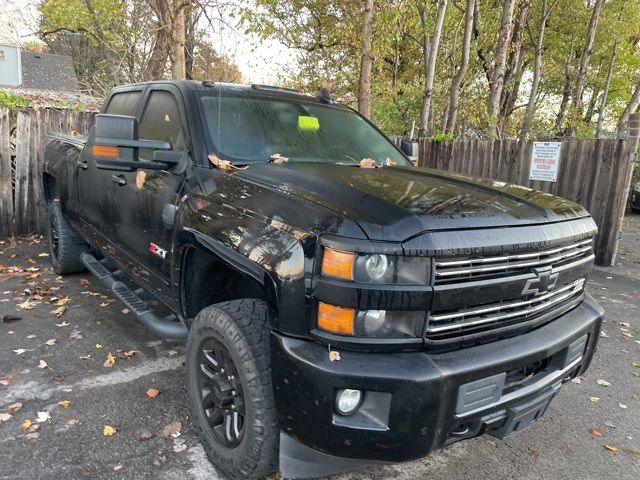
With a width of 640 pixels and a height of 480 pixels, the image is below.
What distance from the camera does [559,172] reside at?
7543 millimetres

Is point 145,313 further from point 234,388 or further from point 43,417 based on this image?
point 234,388

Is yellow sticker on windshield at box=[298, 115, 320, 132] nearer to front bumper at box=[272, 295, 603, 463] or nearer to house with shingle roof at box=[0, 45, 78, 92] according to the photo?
front bumper at box=[272, 295, 603, 463]

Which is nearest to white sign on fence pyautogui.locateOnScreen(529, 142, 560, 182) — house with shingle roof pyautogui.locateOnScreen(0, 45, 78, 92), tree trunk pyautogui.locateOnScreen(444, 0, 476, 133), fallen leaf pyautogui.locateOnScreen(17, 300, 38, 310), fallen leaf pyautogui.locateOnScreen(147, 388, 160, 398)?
tree trunk pyautogui.locateOnScreen(444, 0, 476, 133)

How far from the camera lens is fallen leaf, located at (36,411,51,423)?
2907 millimetres

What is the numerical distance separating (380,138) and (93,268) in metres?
2.82

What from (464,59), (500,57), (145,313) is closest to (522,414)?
(145,313)

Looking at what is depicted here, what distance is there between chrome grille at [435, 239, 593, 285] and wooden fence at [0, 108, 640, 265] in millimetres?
5441

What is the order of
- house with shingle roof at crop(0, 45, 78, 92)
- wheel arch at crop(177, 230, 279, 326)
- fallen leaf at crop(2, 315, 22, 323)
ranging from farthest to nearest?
house with shingle roof at crop(0, 45, 78, 92) < fallen leaf at crop(2, 315, 22, 323) < wheel arch at crop(177, 230, 279, 326)

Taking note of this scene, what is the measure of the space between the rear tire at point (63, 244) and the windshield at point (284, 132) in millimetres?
2934

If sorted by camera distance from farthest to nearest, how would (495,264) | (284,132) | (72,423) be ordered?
1. (284,132)
2. (72,423)
3. (495,264)

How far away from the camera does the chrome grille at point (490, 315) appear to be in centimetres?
200

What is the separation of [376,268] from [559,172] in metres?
6.70

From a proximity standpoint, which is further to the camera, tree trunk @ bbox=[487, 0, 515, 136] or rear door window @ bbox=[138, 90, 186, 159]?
tree trunk @ bbox=[487, 0, 515, 136]

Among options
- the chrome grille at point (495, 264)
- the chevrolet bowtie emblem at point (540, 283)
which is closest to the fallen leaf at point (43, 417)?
the chrome grille at point (495, 264)
